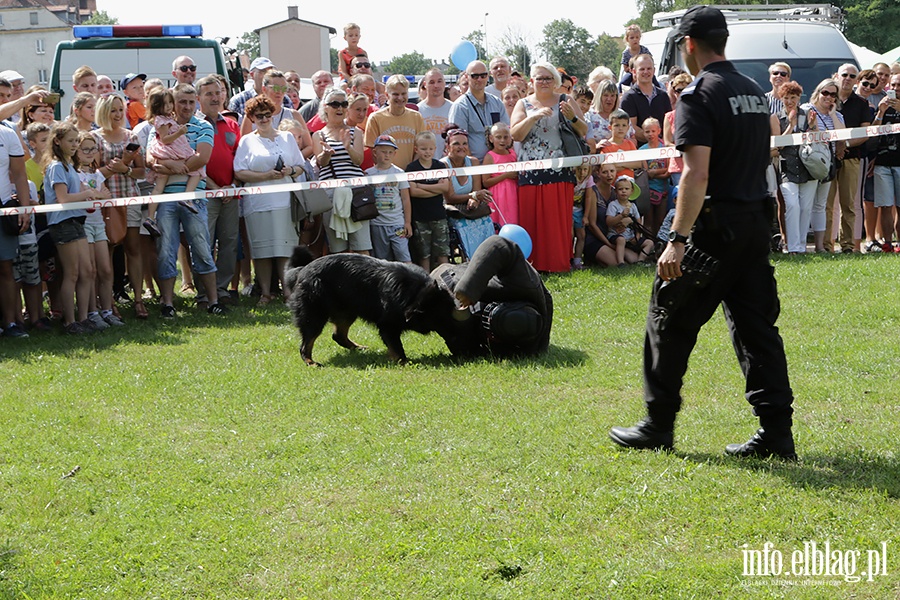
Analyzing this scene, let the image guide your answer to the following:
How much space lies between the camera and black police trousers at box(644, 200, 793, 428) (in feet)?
16.8

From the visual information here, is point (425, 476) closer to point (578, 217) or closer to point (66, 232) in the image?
point (66, 232)

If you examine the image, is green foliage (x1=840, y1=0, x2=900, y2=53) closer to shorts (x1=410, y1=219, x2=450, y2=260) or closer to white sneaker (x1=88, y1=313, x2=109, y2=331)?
shorts (x1=410, y1=219, x2=450, y2=260)

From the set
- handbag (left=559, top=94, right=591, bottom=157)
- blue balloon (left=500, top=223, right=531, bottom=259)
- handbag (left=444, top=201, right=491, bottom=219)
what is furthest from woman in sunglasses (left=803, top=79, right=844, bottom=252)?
blue balloon (left=500, top=223, right=531, bottom=259)

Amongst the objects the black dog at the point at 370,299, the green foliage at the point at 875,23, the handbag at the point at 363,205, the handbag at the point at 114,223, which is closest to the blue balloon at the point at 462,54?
the handbag at the point at 363,205

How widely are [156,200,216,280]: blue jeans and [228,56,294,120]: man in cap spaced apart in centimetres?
205

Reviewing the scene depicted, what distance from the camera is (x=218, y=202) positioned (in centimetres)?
1063

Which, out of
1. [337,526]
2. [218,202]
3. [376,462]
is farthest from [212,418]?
[218,202]

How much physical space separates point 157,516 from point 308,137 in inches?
273

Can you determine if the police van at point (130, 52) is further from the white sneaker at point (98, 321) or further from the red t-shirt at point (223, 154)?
the white sneaker at point (98, 321)

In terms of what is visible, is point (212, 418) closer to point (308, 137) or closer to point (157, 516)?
point (157, 516)

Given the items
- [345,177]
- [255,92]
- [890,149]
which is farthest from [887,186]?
[255,92]

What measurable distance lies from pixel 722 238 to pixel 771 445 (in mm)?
1136

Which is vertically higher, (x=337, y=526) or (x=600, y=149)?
(x=600, y=149)

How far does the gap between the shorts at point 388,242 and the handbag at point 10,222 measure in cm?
356
